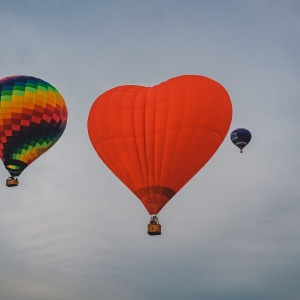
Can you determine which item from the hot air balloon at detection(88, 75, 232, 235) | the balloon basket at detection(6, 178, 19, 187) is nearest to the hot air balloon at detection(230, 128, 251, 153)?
the hot air balloon at detection(88, 75, 232, 235)

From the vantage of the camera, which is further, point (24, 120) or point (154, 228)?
point (24, 120)

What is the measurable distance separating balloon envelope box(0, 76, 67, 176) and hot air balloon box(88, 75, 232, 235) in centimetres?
623

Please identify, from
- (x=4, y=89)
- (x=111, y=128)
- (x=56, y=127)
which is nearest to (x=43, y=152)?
(x=56, y=127)

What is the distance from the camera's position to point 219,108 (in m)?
23.0

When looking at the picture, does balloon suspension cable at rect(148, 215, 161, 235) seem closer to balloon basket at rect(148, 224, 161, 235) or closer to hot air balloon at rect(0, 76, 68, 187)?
balloon basket at rect(148, 224, 161, 235)

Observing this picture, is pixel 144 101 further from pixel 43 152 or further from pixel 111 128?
pixel 43 152

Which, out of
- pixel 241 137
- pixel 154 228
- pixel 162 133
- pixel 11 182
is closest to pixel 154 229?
pixel 154 228

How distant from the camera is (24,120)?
2856cm

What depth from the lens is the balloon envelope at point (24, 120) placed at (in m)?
28.4

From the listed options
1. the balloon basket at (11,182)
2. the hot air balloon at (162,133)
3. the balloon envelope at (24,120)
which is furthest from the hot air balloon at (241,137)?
the balloon basket at (11,182)

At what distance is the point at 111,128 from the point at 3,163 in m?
8.07

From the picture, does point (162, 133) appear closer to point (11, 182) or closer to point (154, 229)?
point (154, 229)

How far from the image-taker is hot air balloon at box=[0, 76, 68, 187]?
93.1ft

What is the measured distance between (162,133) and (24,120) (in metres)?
8.91
